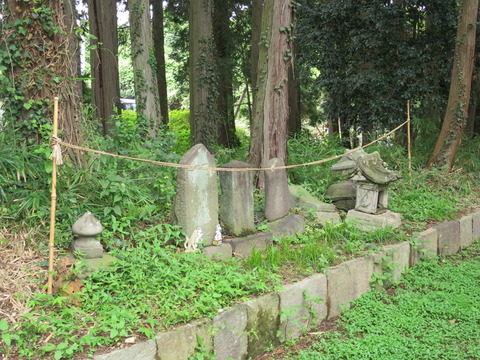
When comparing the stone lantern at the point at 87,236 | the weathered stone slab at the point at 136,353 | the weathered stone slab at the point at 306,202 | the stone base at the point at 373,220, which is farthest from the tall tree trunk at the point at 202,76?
the weathered stone slab at the point at 136,353

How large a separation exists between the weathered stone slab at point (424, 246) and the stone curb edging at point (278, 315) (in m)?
0.01

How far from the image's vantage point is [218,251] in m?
4.30

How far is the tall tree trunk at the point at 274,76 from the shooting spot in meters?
6.22

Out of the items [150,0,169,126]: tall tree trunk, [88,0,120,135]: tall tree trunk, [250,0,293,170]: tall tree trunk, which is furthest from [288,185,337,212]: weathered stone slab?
[150,0,169,126]: tall tree trunk

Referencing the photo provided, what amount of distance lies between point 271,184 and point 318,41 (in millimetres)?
7400

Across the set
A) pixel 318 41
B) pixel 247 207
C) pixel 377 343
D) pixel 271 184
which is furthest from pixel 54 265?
pixel 318 41

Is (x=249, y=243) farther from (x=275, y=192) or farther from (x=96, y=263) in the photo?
(x=96, y=263)

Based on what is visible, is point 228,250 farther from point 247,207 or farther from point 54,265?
point 54,265

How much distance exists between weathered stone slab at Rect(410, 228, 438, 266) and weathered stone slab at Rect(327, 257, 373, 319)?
94 cm

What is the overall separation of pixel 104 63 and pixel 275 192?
6.06 metres

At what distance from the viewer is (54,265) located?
3.52 meters

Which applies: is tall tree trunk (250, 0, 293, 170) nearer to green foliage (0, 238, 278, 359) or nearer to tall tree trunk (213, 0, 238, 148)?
green foliage (0, 238, 278, 359)

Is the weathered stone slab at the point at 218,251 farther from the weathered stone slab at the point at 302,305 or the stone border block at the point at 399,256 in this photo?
the stone border block at the point at 399,256

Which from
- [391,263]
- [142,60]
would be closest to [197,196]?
[391,263]
